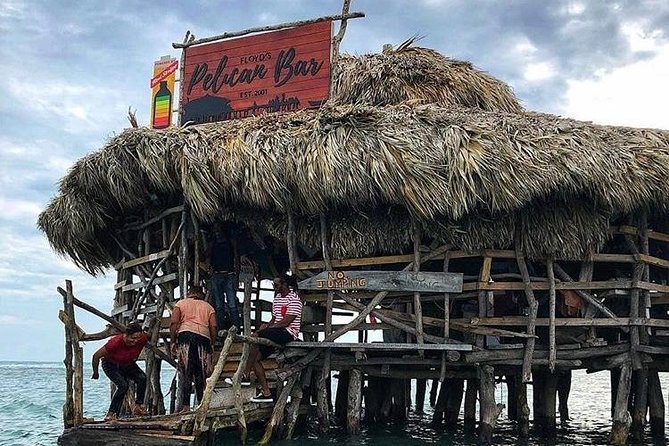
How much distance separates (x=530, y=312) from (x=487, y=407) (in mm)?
1646

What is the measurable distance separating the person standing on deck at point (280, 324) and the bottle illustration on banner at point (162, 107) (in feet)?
18.0

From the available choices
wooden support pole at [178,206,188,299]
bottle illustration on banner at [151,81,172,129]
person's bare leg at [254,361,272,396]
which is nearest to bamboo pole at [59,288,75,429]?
wooden support pole at [178,206,188,299]

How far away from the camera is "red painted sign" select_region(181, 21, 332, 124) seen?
14.4 m

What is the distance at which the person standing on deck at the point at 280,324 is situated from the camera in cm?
1173

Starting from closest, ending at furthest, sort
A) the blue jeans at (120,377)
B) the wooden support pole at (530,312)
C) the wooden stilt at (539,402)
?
the blue jeans at (120,377)
the wooden support pole at (530,312)
the wooden stilt at (539,402)

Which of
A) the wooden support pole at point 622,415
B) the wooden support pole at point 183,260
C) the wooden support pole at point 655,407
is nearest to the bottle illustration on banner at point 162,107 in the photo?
the wooden support pole at point 183,260

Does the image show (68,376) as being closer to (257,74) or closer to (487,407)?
(487,407)

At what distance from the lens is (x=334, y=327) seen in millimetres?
12422

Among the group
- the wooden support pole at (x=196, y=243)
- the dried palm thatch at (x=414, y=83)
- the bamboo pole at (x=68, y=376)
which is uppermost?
the dried palm thatch at (x=414, y=83)

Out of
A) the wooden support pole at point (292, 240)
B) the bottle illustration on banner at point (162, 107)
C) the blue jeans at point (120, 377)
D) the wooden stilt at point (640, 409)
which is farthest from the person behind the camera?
the bottle illustration on banner at point (162, 107)

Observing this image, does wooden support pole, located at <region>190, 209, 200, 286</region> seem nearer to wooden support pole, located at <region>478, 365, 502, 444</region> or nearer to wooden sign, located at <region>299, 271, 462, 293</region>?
wooden sign, located at <region>299, 271, 462, 293</region>

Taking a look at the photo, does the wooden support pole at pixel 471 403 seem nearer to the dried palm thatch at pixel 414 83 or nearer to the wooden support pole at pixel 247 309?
the wooden support pole at pixel 247 309

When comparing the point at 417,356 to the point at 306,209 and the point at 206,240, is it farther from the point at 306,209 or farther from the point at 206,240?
the point at 206,240

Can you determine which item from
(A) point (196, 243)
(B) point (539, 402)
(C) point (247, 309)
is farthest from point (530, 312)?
(A) point (196, 243)
